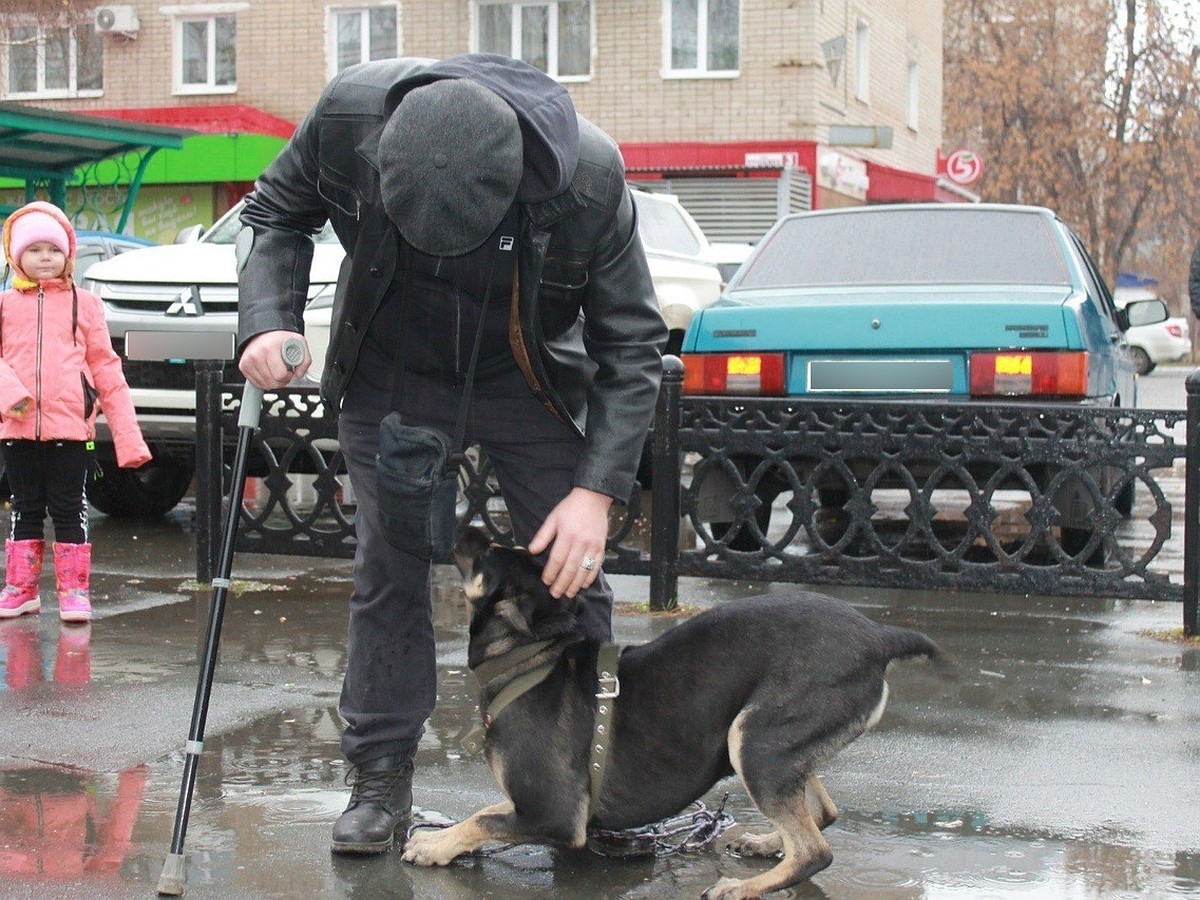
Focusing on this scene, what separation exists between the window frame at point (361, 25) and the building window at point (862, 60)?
8575mm

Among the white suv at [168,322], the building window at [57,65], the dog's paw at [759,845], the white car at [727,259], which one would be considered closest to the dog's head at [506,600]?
the dog's paw at [759,845]

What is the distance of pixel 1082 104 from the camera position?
1506 inches

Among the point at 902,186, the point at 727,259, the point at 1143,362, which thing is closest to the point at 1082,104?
the point at 1143,362

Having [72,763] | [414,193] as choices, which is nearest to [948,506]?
[72,763]

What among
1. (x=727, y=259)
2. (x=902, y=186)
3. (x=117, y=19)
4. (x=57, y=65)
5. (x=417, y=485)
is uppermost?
(x=117, y=19)

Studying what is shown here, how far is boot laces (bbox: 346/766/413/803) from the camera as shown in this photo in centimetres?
376

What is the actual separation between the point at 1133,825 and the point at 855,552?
13.2 feet

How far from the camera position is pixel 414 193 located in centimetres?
309

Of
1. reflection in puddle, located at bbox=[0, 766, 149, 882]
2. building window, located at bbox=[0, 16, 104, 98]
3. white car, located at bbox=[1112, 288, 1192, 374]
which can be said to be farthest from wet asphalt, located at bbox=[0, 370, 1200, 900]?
white car, located at bbox=[1112, 288, 1192, 374]

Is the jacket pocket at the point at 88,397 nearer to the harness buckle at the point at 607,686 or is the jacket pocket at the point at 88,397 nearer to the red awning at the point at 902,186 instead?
the harness buckle at the point at 607,686

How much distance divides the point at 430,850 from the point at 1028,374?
12.8 ft

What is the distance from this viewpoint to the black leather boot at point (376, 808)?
3646mm

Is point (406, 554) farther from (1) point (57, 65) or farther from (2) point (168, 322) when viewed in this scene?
(1) point (57, 65)

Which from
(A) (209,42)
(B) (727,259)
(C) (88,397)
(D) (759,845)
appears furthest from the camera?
(A) (209,42)
